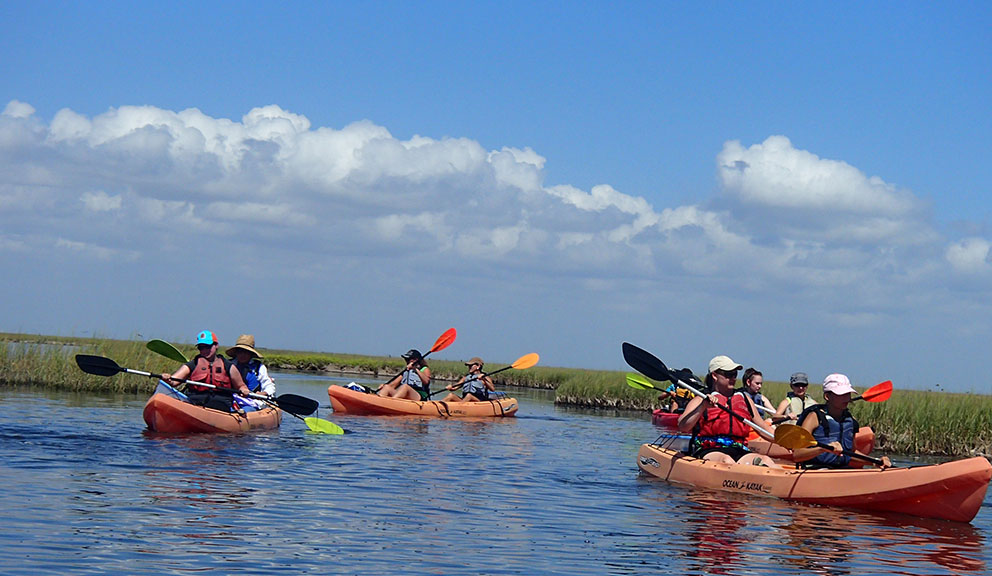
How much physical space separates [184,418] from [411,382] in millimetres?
7476

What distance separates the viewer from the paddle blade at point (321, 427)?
15.0 metres

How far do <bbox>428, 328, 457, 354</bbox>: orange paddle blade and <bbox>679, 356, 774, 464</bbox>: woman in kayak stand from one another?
1059cm

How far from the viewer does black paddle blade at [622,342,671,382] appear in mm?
11992

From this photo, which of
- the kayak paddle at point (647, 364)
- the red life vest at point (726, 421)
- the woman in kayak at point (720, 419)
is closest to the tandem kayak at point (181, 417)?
the kayak paddle at point (647, 364)

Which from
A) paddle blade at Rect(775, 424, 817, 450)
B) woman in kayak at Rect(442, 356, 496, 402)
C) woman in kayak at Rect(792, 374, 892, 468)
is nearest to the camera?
paddle blade at Rect(775, 424, 817, 450)

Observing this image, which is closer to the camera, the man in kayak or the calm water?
the calm water

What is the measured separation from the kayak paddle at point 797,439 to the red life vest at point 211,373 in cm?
750

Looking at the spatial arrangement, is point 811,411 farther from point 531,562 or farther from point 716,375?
point 531,562

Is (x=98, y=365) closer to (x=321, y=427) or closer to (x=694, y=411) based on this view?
(x=321, y=427)

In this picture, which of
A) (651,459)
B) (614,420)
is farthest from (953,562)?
(614,420)

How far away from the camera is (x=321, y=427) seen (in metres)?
15.2

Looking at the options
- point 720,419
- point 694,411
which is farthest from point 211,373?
point 720,419

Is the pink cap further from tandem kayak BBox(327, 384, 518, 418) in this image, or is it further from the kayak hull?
tandem kayak BBox(327, 384, 518, 418)

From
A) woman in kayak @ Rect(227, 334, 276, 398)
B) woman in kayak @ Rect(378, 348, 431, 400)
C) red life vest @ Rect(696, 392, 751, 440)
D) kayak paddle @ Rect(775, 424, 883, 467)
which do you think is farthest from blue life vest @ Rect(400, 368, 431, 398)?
kayak paddle @ Rect(775, 424, 883, 467)
